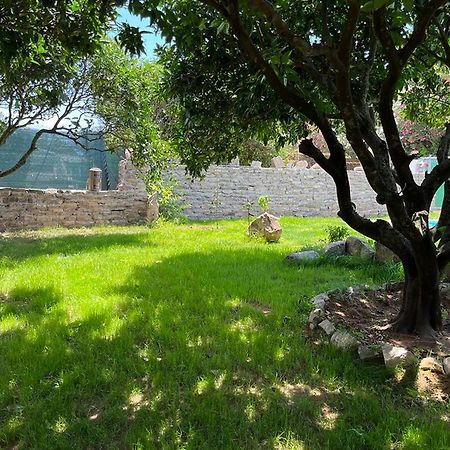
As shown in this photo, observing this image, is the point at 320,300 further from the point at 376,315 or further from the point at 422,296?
the point at 422,296

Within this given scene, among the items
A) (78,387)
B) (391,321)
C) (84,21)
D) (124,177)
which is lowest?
(78,387)

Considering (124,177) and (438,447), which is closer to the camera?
(438,447)

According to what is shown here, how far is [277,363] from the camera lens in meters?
3.13

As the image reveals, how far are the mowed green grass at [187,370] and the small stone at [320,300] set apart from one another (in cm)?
11

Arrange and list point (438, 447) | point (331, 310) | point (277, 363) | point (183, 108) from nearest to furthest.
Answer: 1. point (438, 447)
2. point (277, 363)
3. point (331, 310)
4. point (183, 108)

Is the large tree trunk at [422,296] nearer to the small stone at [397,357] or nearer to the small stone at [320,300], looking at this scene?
the small stone at [397,357]

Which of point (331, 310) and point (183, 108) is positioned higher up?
point (183, 108)

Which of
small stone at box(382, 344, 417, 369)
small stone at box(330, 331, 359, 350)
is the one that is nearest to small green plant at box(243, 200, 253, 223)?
small stone at box(330, 331, 359, 350)

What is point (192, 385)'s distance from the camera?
2.84 meters

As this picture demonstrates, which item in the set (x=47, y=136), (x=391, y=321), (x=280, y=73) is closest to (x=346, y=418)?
(x=391, y=321)

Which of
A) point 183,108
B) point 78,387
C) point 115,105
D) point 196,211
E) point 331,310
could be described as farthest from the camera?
point 196,211

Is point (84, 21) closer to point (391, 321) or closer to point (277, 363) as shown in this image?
point (277, 363)

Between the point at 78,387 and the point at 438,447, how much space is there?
2.12 meters

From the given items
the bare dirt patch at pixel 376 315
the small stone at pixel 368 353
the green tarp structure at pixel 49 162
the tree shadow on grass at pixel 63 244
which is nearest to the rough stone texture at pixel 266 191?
the green tarp structure at pixel 49 162
